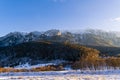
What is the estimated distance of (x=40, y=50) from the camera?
197 m

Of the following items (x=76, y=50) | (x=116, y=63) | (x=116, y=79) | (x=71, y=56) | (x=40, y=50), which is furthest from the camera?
(x=40, y=50)

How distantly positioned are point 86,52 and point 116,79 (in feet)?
464

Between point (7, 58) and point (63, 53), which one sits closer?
point (63, 53)

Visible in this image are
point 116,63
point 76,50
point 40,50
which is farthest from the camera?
point 40,50

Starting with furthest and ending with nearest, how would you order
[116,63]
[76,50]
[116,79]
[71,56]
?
[76,50] < [71,56] < [116,63] < [116,79]

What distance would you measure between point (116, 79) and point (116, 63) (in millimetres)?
42059

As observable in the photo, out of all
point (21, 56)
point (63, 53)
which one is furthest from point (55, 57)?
point (21, 56)

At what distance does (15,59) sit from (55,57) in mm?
31660

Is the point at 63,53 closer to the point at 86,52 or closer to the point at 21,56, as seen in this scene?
the point at 86,52

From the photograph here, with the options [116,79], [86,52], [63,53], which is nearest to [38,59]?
[63,53]

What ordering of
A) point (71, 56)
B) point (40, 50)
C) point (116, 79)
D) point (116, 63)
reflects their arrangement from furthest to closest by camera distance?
point (40, 50) < point (71, 56) < point (116, 63) < point (116, 79)

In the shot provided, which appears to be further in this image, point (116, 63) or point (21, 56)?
point (21, 56)

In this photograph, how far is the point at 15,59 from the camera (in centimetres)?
18250

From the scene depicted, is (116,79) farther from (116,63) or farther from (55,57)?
(55,57)
